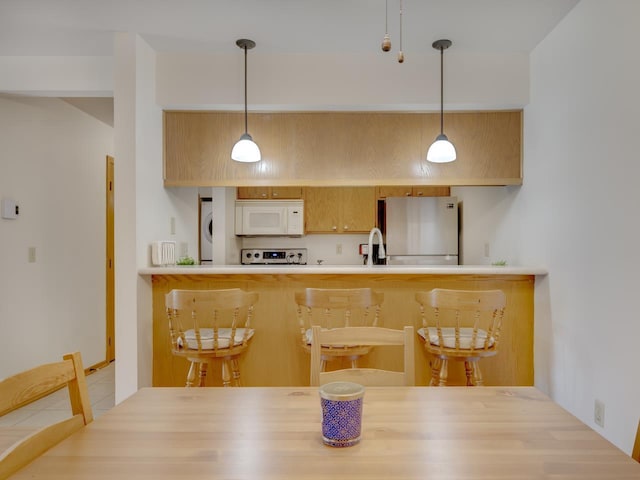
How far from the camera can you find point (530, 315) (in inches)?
109


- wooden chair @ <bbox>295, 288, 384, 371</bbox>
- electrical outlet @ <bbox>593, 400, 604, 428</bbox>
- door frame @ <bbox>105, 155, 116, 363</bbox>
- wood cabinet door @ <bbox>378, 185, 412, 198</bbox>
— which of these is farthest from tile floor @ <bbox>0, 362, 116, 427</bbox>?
wood cabinet door @ <bbox>378, 185, 412, 198</bbox>

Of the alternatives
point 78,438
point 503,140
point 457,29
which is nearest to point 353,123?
point 457,29

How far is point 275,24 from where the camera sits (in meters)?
2.57

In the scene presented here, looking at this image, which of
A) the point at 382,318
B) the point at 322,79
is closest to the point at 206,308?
the point at 382,318

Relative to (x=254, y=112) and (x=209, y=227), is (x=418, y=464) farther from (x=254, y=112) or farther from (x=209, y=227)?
(x=209, y=227)

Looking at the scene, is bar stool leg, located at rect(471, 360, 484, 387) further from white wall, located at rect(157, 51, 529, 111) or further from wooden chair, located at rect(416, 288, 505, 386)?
white wall, located at rect(157, 51, 529, 111)

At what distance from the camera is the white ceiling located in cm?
235

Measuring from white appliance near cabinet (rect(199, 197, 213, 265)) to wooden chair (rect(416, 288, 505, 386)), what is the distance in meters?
2.48

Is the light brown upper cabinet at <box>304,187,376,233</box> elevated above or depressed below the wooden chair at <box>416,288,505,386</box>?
above

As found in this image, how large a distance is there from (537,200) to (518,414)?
2.16 meters

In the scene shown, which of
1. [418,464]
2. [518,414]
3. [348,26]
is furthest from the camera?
[348,26]

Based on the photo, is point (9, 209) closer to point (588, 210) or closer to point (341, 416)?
point (341, 416)

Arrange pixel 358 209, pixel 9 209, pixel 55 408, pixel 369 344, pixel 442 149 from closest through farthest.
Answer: pixel 369 344
pixel 442 149
pixel 55 408
pixel 9 209
pixel 358 209

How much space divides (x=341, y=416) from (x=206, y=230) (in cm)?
360
